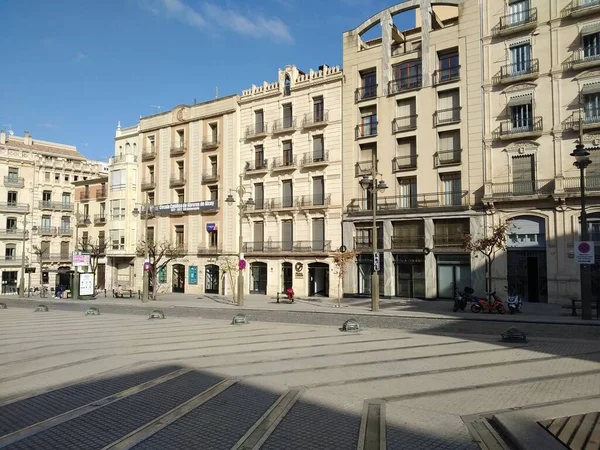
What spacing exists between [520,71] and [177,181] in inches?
1178

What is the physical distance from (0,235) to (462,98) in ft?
160

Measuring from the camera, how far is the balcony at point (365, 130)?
34.5 meters

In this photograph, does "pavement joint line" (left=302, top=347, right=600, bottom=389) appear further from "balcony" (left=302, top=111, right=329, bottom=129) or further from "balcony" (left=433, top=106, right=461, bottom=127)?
"balcony" (left=302, top=111, right=329, bottom=129)

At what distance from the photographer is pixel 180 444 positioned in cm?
654

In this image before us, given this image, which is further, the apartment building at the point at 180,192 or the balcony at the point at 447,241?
the apartment building at the point at 180,192

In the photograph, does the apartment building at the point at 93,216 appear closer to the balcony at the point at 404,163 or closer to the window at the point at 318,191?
the window at the point at 318,191

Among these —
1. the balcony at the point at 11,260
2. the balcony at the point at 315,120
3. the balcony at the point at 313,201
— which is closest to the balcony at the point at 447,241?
the balcony at the point at 313,201

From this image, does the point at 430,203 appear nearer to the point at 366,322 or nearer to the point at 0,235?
the point at 366,322

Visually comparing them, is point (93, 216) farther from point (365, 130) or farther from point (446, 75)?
point (446, 75)

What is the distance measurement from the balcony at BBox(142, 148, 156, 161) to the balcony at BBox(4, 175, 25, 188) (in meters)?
17.3

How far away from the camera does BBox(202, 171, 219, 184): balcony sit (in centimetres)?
4191

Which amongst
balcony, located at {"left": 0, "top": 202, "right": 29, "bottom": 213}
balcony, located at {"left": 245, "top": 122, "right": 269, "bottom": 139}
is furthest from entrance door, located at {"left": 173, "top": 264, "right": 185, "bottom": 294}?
balcony, located at {"left": 0, "top": 202, "right": 29, "bottom": 213}

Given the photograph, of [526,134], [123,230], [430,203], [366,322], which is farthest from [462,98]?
[123,230]

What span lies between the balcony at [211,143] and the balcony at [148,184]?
7.36 meters
